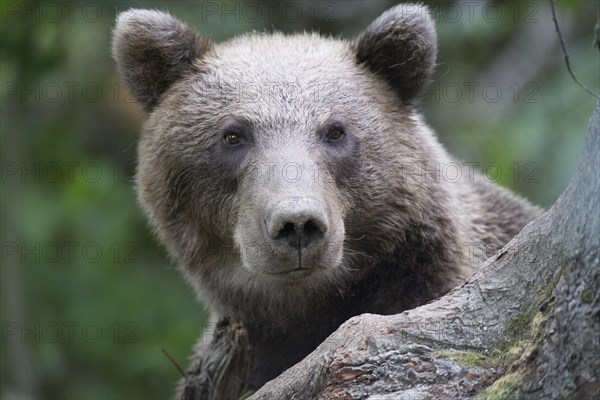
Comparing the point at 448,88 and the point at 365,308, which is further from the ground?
the point at 448,88

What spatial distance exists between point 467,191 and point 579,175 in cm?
300

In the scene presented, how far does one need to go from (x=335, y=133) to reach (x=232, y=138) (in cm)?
58

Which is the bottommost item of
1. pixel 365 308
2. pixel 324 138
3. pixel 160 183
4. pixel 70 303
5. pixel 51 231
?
pixel 70 303

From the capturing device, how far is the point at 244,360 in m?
5.27

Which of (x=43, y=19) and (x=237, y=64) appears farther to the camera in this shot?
(x=43, y=19)

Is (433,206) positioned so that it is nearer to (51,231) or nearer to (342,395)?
(342,395)

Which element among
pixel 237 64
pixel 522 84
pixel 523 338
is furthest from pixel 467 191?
pixel 522 84

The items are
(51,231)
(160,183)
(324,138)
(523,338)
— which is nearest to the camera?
(523,338)

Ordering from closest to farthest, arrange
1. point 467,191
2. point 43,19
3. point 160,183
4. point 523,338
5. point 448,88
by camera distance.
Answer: point 523,338
point 160,183
point 467,191
point 43,19
point 448,88

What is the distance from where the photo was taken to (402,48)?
5.71 metres

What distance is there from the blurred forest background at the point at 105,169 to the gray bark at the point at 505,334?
173 inches

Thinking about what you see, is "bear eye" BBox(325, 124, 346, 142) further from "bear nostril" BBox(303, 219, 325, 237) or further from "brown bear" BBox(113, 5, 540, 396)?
"bear nostril" BBox(303, 219, 325, 237)

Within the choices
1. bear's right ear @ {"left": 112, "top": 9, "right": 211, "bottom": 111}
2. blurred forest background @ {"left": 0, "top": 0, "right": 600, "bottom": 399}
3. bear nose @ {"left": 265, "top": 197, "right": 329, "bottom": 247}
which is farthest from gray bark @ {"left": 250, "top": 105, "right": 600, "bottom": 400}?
blurred forest background @ {"left": 0, "top": 0, "right": 600, "bottom": 399}

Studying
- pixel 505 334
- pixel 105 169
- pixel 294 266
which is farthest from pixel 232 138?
pixel 105 169
